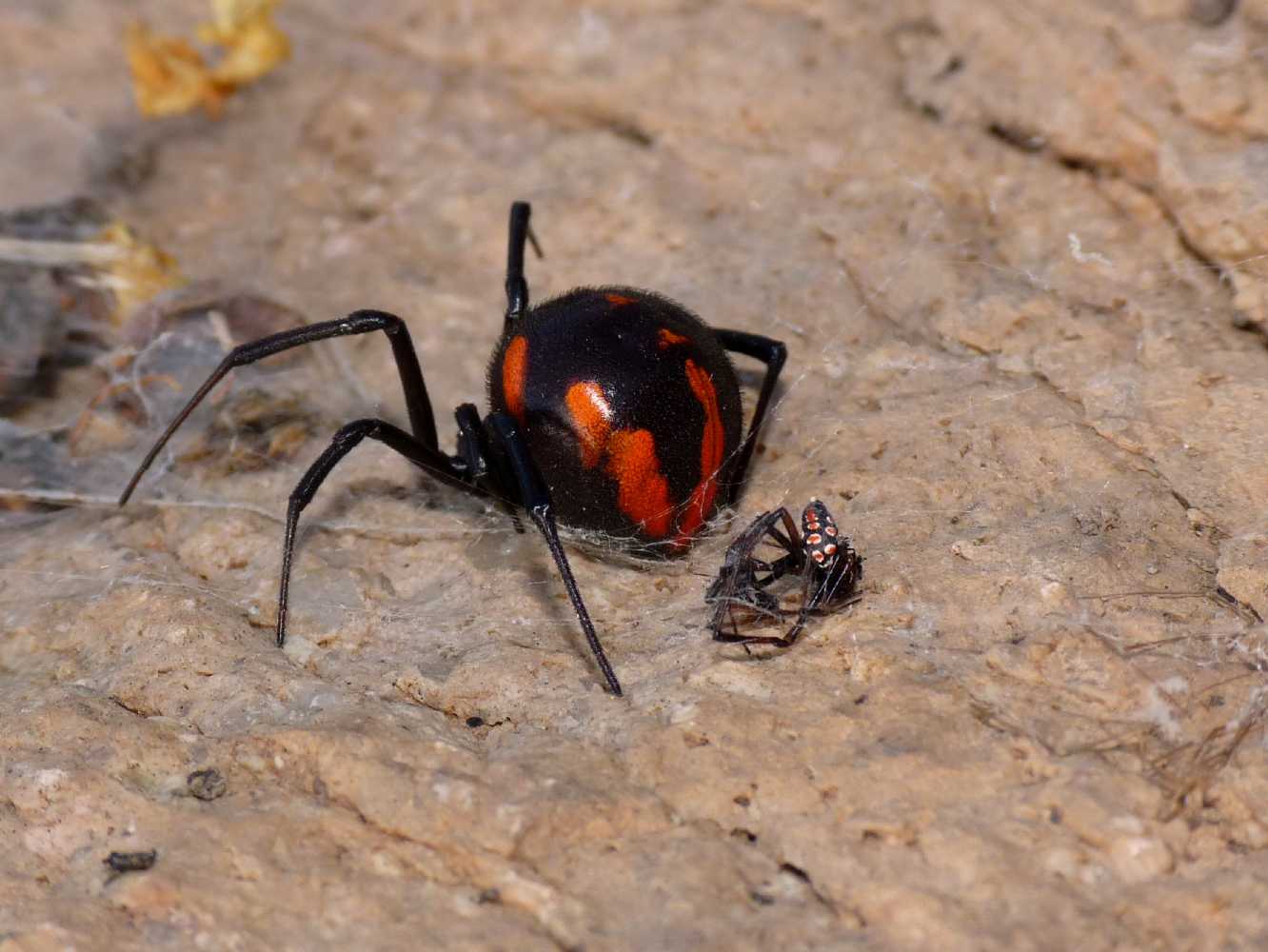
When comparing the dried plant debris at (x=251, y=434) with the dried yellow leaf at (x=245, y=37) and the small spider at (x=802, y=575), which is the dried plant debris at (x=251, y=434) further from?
the dried yellow leaf at (x=245, y=37)

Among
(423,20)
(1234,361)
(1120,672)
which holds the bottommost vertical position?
(1120,672)

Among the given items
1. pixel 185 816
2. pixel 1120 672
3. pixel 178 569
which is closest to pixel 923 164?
pixel 1120 672

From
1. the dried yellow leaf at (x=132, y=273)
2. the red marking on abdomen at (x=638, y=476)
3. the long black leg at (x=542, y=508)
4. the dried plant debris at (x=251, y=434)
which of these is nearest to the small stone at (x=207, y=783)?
the long black leg at (x=542, y=508)

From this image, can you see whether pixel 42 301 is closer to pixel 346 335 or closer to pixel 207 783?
pixel 346 335

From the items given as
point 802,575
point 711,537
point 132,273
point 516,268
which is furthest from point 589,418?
point 132,273

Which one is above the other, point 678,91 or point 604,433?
point 678,91

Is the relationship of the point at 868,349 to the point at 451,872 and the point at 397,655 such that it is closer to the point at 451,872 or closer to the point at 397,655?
the point at 397,655
